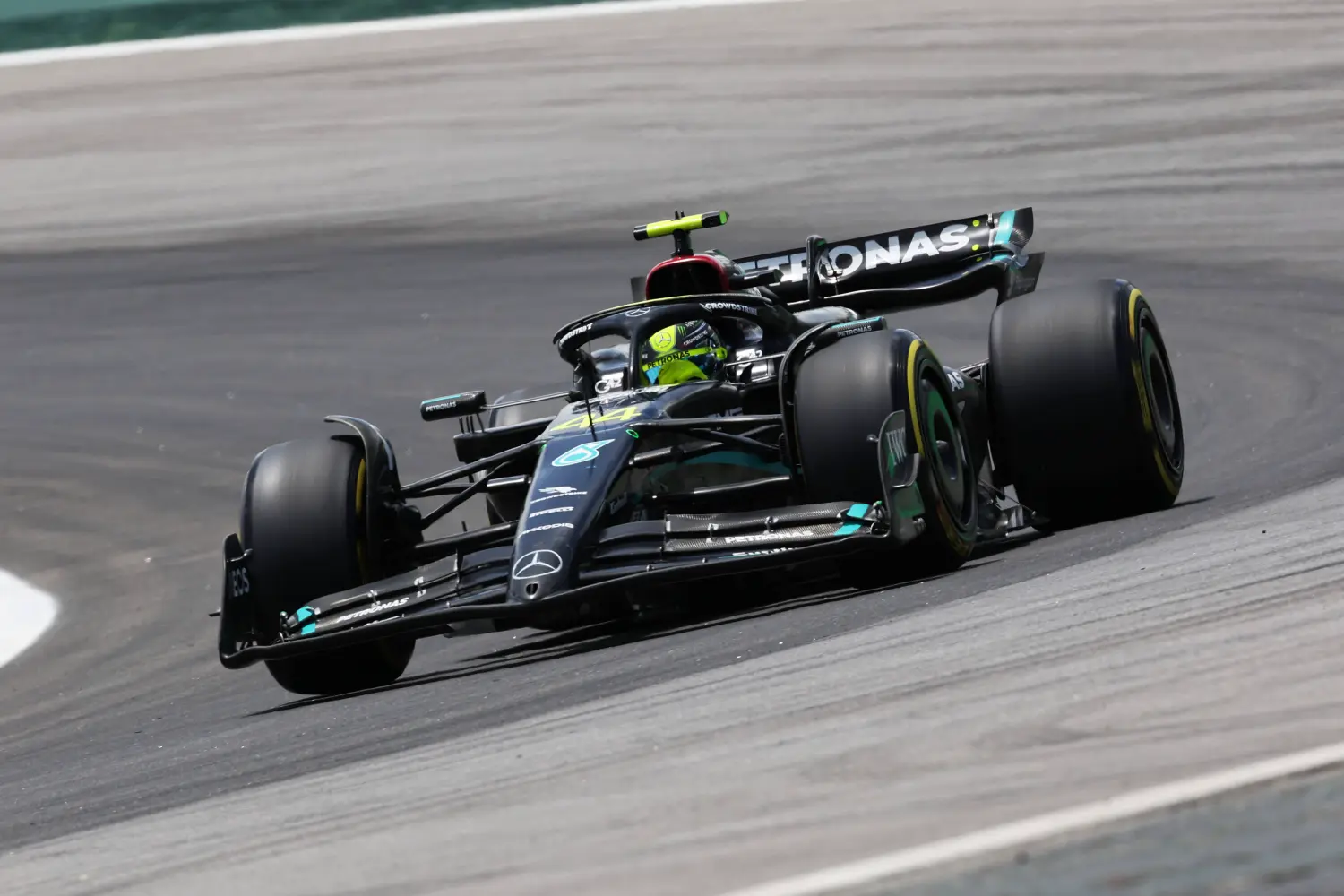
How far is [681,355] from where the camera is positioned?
898 cm

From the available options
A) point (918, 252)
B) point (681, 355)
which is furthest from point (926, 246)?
point (681, 355)

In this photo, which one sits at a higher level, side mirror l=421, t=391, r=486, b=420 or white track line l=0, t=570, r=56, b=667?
side mirror l=421, t=391, r=486, b=420

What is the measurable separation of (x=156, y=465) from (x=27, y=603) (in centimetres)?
281

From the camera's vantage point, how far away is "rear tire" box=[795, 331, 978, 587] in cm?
750

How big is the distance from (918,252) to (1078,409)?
7.26ft

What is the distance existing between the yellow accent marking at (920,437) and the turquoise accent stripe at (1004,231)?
8.98ft

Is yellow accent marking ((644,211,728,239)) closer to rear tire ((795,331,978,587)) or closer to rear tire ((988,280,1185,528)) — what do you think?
rear tire ((988,280,1185,528))

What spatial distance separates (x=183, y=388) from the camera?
16.6 meters

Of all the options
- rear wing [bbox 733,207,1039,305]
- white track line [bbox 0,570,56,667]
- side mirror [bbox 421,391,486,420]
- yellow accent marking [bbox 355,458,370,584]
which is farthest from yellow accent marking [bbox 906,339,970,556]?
white track line [bbox 0,570,56,667]

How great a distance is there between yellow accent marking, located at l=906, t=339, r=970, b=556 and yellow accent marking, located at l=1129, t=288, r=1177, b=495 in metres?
1.14

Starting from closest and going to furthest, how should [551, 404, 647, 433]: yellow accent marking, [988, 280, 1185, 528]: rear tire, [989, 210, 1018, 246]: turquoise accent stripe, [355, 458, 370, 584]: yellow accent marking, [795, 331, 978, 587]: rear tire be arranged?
[795, 331, 978, 587]: rear tire < [551, 404, 647, 433]: yellow accent marking < [355, 458, 370, 584]: yellow accent marking < [988, 280, 1185, 528]: rear tire < [989, 210, 1018, 246]: turquoise accent stripe

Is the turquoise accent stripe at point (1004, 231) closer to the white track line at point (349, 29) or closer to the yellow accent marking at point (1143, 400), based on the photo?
the yellow accent marking at point (1143, 400)

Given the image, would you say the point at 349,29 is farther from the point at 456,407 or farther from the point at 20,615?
the point at 456,407

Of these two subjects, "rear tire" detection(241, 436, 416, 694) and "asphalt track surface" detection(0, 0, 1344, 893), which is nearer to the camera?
"asphalt track surface" detection(0, 0, 1344, 893)
